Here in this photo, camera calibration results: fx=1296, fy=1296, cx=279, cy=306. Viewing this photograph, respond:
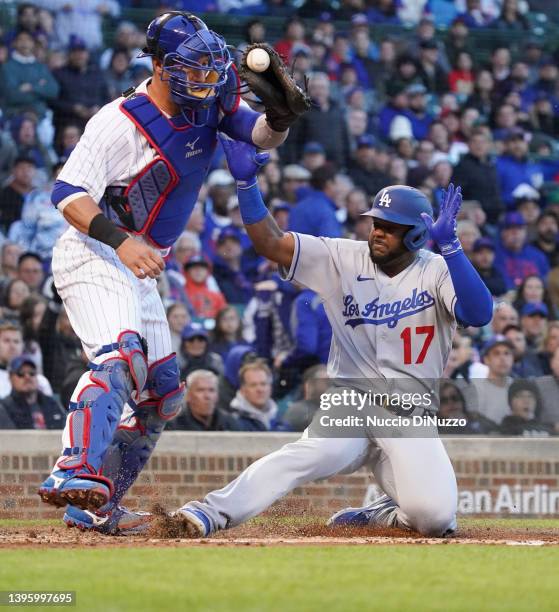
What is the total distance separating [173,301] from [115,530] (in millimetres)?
4477

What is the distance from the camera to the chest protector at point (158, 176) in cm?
594

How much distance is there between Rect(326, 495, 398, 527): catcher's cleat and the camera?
6.23 meters

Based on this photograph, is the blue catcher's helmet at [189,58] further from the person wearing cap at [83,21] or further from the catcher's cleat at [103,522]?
the person wearing cap at [83,21]

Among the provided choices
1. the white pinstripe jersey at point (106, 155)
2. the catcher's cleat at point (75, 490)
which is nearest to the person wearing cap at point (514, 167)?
the white pinstripe jersey at point (106, 155)

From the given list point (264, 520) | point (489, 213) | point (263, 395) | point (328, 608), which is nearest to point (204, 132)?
point (264, 520)

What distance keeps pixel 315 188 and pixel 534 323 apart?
240cm

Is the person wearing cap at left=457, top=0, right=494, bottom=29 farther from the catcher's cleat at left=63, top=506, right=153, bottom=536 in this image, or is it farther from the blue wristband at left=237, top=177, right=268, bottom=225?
the catcher's cleat at left=63, top=506, right=153, bottom=536

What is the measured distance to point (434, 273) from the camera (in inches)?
241

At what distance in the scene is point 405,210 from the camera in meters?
6.05

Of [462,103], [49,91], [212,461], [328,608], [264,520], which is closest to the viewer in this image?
[328,608]

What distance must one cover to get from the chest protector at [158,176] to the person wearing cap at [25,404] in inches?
128

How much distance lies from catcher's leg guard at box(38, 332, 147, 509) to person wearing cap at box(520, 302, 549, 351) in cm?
596

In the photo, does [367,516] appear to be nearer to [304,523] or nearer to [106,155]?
[304,523]

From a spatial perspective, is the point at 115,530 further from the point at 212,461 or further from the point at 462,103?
the point at 462,103
